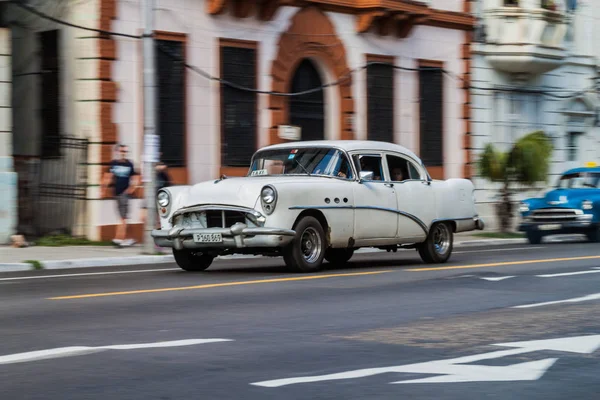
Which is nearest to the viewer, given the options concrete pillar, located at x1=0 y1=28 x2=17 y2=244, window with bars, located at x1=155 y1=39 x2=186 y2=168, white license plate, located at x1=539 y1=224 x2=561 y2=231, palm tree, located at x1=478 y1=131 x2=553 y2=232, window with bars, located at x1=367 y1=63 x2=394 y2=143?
concrete pillar, located at x1=0 y1=28 x2=17 y2=244

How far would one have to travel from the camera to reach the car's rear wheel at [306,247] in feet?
46.5

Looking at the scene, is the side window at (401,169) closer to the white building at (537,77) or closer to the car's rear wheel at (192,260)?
the car's rear wheel at (192,260)

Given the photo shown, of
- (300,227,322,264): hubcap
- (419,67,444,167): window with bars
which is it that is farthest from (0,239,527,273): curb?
(419,67,444,167): window with bars

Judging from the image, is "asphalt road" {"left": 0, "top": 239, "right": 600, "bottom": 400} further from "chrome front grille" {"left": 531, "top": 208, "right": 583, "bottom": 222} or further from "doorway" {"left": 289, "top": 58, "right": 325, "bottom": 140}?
"doorway" {"left": 289, "top": 58, "right": 325, "bottom": 140}

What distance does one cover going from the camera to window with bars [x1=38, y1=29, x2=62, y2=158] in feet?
74.8

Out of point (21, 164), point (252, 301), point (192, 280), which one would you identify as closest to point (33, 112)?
point (21, 164)

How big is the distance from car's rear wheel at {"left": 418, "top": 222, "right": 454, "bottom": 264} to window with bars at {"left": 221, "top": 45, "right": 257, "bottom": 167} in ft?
29.5

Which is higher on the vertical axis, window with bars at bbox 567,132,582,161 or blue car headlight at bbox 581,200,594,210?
window with bars at bbox 567,132,582,161

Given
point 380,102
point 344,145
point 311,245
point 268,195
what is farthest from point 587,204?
point 268,195

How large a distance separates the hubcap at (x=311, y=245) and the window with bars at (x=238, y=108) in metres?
10.6

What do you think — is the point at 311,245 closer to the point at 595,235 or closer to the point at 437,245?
the point at 437,245

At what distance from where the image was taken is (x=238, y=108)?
25266 millimetres

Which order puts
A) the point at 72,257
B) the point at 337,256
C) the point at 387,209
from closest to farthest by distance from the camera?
the point at 387,209, the point at 337,256, the point at 72,257

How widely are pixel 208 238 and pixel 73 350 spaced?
21.8 ft
